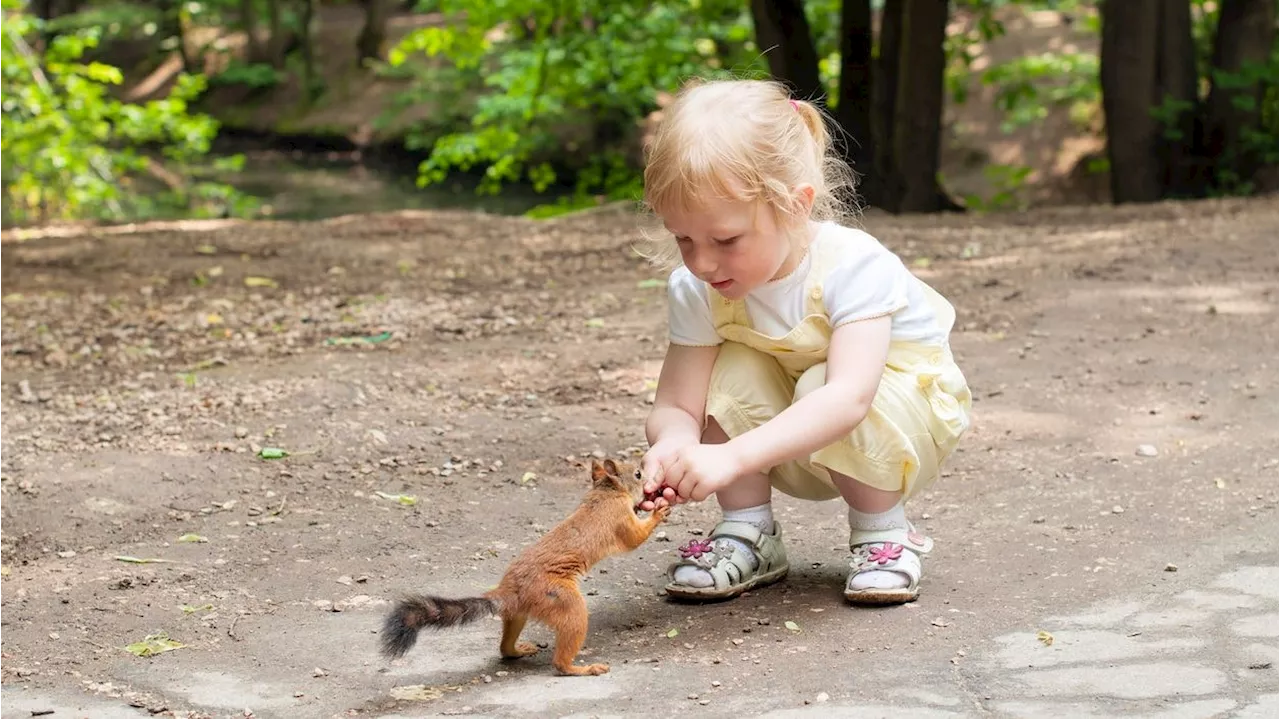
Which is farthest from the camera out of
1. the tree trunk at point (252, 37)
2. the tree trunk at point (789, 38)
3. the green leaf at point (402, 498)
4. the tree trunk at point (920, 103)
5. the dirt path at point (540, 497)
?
the tree trunk at point (252, 37)

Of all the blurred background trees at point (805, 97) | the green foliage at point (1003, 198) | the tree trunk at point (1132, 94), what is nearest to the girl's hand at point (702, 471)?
the blurred background trees at point (805, 97)

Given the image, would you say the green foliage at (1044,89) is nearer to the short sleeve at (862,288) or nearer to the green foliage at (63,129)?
the green foliage at (63,129)

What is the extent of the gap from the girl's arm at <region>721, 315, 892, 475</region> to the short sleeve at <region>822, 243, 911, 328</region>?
42 mm

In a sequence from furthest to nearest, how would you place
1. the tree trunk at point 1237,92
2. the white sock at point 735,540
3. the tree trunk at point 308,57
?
1. the tree trunk at point 308,57
2. the tree trunk at point 1237,92
3. the white sock at point 735,540

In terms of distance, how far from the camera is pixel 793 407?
2.67m

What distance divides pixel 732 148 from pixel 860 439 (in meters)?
0.60

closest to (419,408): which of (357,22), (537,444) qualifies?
(537,444)

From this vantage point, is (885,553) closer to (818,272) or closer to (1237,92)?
(818,272)

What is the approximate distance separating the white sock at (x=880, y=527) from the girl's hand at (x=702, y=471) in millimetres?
359

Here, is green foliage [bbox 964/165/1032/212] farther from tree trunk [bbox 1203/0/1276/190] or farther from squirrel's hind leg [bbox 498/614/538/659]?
squirrel's hind leg [bbox 498/614/538/659]

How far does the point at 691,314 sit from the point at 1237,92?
8.35 metres

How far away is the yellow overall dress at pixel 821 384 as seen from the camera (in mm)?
2760

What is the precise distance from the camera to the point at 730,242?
2.68m

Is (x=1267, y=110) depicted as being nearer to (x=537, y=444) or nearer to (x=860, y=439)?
(x=537, y=444)
